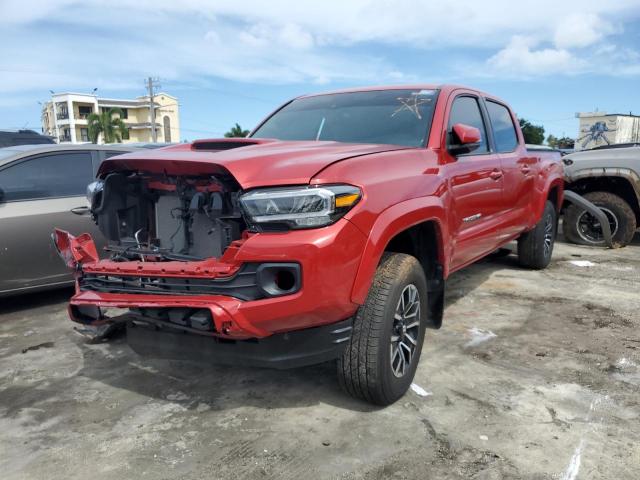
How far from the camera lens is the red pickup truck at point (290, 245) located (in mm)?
2428

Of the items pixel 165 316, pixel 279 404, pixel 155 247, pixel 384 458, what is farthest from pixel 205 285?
pixel 384 458

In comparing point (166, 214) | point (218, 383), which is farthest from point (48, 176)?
point (218, 383)

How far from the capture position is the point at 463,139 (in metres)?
3.49

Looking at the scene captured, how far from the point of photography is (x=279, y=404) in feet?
10.0

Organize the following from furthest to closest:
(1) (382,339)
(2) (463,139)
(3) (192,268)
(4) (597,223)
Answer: (4) (597,223)
(2) (463,139)
(1) (382,339)
(3) (192,268)

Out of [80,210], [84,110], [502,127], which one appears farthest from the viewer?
[84,110]

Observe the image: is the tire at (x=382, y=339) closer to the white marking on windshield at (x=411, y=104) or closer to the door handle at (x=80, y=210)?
the white marking on windshield at (x=411, y=104)

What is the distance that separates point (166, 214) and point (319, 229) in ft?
3.48

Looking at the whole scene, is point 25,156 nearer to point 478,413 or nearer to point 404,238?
point 404,238

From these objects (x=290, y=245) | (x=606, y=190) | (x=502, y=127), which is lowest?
(x=606, y=190)

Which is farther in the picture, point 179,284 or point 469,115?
point 469,115

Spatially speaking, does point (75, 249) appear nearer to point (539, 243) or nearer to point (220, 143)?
point (220, 143)

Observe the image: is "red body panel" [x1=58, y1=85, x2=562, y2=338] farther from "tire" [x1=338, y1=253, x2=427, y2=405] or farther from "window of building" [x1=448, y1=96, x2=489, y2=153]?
"window of building" [x1=448, y1=96, x2=489, y2=153]

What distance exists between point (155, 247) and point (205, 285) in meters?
0.67
